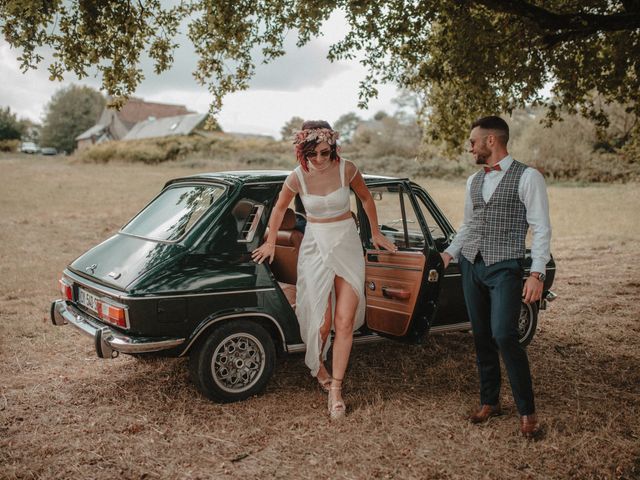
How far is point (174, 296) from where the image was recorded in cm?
418

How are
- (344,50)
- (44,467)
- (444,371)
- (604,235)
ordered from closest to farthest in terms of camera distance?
1. (44,467)
2. (444,371)
3. (344,50)
4. (604,235)

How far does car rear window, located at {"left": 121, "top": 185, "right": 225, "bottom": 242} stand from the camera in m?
4.67

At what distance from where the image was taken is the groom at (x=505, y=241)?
3.67 metres

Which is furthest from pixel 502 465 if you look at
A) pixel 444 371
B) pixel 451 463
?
pixel 444 371

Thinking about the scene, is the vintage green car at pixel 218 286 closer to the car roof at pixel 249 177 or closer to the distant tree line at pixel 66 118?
the car roof at pixel 249 177

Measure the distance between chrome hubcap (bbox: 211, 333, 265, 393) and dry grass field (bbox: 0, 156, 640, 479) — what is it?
0.59 feet

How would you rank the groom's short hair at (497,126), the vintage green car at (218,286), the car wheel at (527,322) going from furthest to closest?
the car wheel at (527,322), the vintage green car at (218,286), the groom's short hair at (497,126)

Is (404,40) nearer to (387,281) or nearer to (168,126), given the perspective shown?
(387,281)

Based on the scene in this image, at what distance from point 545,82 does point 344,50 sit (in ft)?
10.6

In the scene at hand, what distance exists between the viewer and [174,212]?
16.1 feet

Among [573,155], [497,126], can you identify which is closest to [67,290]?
[497,126]

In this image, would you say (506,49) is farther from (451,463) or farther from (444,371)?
(451,463)

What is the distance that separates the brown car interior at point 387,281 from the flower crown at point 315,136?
3.33 feet

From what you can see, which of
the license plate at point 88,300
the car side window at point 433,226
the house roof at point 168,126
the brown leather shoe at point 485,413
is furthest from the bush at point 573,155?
the house roof at point 168,126
